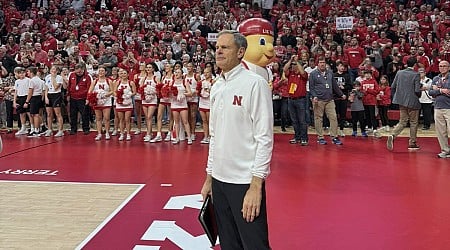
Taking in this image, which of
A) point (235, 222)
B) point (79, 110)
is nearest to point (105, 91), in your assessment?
point (79, 110)

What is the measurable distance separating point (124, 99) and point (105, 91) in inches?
18.8

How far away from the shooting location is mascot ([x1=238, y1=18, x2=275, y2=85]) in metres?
5.55

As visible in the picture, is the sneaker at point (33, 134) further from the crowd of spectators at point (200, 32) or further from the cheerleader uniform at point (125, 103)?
the cheerleader uniform at point (125, 103)

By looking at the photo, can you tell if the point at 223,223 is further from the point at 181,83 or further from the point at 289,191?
the point at 181,83

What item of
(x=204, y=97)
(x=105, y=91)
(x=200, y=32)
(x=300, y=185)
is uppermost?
(x=200, y=32)

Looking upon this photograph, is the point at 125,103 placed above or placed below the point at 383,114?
above

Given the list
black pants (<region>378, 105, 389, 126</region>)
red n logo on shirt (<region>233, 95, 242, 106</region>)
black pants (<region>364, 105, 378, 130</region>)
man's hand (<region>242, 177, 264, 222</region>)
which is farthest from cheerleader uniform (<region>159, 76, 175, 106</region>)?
man's hand (<region>242, 177, 264, 222</region>)

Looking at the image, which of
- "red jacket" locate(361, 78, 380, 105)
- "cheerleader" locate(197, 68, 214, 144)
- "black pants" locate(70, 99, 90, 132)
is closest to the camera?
"cheerleader" locate(197, 68, 214, 144)

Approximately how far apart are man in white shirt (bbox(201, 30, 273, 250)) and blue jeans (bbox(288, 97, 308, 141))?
736 centimetres

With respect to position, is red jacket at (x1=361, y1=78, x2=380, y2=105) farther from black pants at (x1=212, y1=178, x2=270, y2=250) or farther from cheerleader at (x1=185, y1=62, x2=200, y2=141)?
black pants at (x1=212, y1=178, x2=270, y2=250)

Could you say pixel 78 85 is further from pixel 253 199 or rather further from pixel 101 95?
pixel 253 199

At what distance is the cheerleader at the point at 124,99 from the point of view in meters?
10.8

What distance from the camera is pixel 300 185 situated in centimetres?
689

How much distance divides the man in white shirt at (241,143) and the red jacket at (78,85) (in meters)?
9.22
